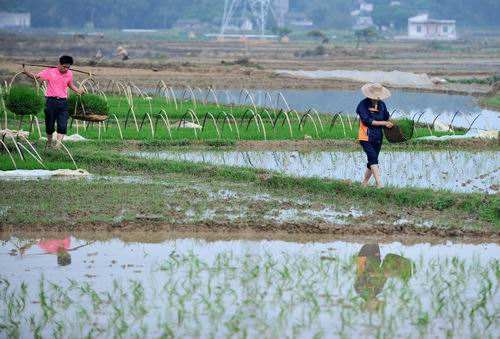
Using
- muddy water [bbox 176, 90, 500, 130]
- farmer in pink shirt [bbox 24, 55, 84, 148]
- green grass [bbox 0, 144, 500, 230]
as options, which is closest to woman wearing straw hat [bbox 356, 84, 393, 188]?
green grass [bbox 0, 144, 500, 230]

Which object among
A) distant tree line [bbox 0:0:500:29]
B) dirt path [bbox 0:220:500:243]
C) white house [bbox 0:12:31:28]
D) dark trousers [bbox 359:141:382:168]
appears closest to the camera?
dirt path [bbox 0:220:500:243]

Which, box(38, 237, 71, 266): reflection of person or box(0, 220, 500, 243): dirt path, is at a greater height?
box(0, 220, 500, 243): dirt path

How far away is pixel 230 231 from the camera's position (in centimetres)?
819

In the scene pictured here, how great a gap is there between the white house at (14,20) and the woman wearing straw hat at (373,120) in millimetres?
84563

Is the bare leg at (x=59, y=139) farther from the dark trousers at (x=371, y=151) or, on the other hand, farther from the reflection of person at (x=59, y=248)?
the reflection of person at (x=59, y=248)

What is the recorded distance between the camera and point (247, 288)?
6.40 m

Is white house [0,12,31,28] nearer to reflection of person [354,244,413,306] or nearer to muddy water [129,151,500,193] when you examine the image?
muddy water [129,151,500,193]

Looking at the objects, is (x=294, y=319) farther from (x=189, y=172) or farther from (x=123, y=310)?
(x=189, y=172)

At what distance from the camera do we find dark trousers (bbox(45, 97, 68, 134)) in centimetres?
1142

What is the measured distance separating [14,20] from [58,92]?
271ft

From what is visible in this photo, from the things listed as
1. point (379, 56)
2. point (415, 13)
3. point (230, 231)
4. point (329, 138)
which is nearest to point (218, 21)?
point (415, 13)

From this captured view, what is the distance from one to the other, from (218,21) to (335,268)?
8625 cm

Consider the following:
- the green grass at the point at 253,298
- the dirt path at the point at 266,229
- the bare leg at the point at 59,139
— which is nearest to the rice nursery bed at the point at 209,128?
the bare leg at the point at 59,139

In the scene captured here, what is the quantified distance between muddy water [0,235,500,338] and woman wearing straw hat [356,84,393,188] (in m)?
1.66
